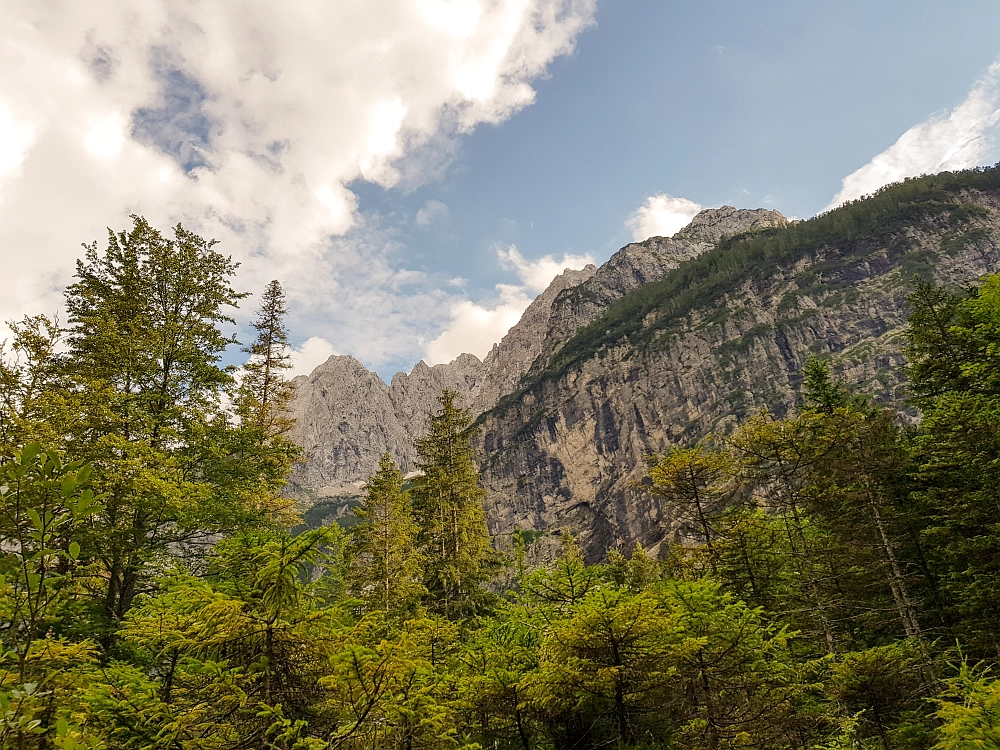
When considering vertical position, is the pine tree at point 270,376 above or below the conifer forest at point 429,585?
above

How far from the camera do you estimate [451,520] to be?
2105cm

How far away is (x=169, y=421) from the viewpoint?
38.1 feet

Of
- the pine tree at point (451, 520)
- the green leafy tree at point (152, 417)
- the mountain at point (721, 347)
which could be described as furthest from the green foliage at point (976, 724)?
the mountain at point (721, 347)

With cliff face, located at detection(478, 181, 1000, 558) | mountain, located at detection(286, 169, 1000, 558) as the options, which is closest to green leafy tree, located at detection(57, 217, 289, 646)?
cliff face, located at detection(478, 181, 1000, 558)

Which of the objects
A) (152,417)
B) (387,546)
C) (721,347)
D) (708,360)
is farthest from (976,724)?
(721,347)

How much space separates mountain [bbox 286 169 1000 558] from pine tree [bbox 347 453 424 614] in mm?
85130

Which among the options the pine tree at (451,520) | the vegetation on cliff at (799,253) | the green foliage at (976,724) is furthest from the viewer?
the vegetation on cliff at (799,253)

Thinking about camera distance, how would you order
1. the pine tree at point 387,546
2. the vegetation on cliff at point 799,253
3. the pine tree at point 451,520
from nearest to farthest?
the pine tree at point 387,546, the pine tree at point 451,520, the vegetation on cliff at point 799,253

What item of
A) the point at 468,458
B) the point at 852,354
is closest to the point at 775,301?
the point at 852,354

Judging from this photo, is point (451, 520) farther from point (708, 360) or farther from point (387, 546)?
point (708, 360)

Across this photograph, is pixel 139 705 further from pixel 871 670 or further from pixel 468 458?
pixel 468 458

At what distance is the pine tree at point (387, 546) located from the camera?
18.2 metres

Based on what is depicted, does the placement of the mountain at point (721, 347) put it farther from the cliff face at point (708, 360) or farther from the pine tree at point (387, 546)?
the pine tree at point (387, 546)

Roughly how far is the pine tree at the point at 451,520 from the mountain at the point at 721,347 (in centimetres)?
8336
